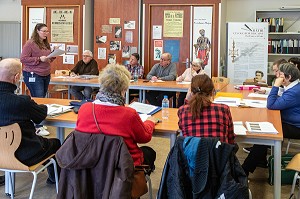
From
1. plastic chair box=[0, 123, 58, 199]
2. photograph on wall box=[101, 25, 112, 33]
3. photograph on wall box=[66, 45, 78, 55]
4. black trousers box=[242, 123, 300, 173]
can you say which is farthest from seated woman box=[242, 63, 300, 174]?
photograph on wall box=[66, 45, 78, 55]

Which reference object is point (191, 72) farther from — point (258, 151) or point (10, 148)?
point (10, 148)

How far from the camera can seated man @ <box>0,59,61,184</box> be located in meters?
2.53

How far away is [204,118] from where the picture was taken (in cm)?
234

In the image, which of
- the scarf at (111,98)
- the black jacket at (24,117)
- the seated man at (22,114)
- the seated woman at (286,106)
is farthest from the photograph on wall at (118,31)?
the scarf at (111,98)

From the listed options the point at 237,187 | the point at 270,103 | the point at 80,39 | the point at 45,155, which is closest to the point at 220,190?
the point at 237,187

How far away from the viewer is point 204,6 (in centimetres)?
697

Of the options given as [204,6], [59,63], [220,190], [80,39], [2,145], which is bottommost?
[220,190]

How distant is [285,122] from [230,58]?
3784 millimetres

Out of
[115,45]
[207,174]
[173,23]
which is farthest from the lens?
[115,45]

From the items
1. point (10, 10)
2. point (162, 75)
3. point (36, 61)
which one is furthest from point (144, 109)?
point (10, 10)

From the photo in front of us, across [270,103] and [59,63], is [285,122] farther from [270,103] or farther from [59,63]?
[59,63]

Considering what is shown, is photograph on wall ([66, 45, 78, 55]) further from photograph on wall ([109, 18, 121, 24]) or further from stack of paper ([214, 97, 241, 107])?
stack of paper ([214, 97, 241, 107])

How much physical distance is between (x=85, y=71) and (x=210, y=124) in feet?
15.4

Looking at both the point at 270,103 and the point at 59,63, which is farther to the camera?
the point at 59,63
